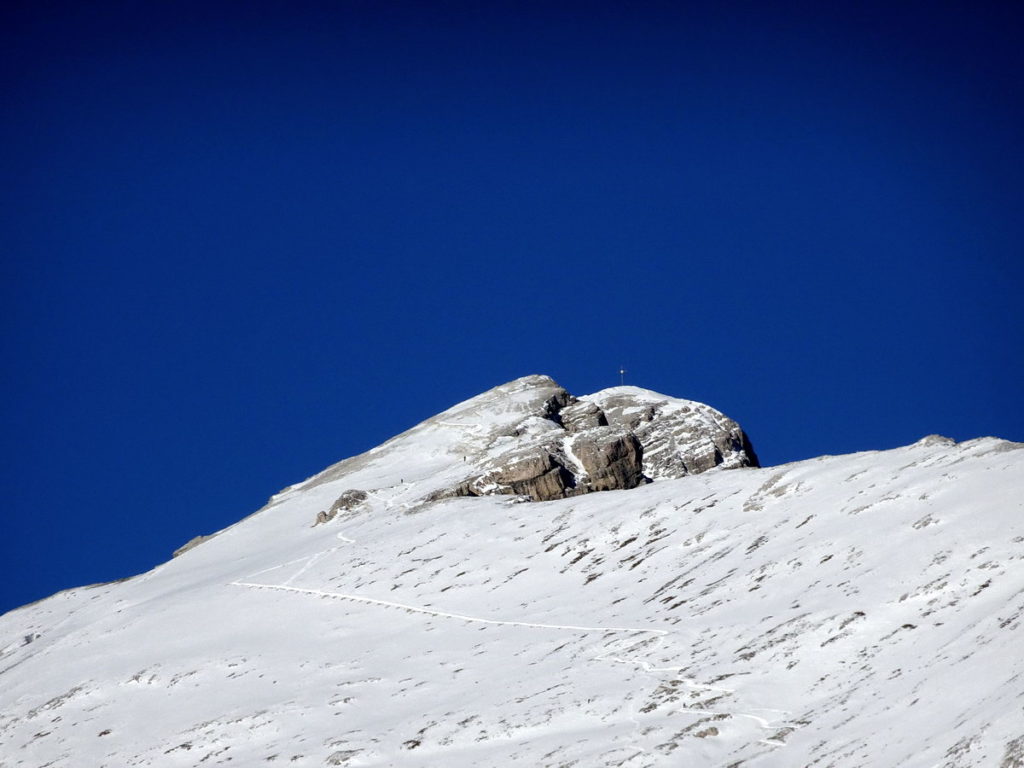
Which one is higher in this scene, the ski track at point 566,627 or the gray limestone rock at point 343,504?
the gray limestone rock at point 343,504

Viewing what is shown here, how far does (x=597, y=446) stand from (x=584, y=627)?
35979 millimetres

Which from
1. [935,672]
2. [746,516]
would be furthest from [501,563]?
[935,672]

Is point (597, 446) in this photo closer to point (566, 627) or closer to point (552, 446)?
point (552, 446)

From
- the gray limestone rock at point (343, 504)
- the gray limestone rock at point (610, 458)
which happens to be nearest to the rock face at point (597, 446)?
the gray limestone rock at point (610, 458)


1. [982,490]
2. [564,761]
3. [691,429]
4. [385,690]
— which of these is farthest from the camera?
[691,429]

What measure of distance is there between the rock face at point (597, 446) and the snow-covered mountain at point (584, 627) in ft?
0.92

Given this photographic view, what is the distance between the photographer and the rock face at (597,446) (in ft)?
Result: 278

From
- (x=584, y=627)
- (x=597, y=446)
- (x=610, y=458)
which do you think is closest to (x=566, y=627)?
(x=584, y=627)

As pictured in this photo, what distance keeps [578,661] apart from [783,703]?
38.7 feet

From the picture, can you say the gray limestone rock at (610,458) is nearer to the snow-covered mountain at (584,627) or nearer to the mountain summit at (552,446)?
the mountain summit at (552,446)

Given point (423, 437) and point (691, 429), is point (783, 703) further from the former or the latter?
point (423, 437)

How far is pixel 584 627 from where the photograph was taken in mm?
51719

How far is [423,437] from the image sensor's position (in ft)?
350

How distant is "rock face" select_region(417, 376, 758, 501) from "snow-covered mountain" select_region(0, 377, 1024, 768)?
280 mm
